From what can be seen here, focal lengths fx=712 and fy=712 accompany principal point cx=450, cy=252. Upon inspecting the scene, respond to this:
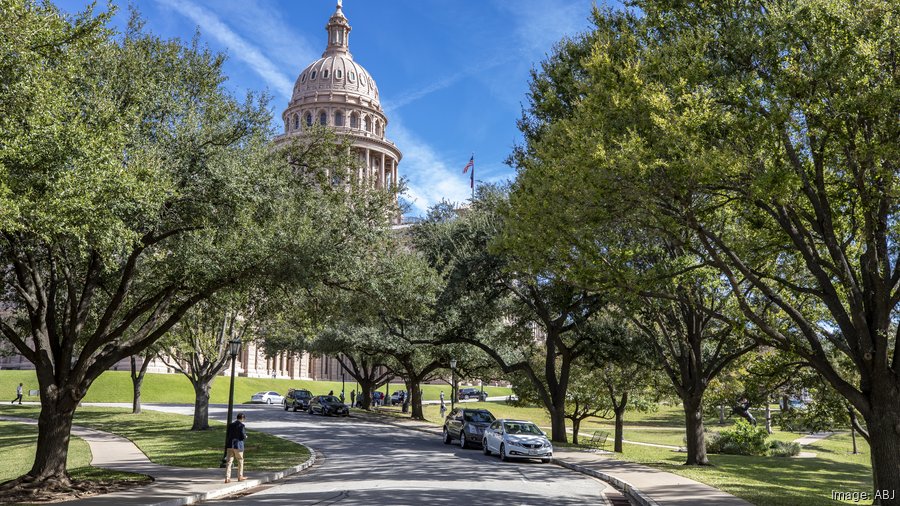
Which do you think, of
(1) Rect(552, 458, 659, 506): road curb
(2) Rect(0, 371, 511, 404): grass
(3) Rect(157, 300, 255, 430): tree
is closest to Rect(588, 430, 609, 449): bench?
(1) Rect(552, 458, 659, 506): road curb

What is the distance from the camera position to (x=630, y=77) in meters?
13.3

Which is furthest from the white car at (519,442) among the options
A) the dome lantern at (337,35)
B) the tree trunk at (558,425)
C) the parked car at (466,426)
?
the dome lantern at (337,35)

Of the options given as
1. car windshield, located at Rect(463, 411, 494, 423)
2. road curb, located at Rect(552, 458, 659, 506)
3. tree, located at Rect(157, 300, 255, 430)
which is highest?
tree, located at Rect(157, 300, 255, 430)

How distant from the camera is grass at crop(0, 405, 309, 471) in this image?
2169cm

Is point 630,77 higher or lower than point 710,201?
higher

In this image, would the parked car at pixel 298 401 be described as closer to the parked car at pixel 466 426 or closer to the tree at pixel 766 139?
the parked car at pixel 466 426

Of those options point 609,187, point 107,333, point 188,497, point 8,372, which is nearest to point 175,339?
point 107,333

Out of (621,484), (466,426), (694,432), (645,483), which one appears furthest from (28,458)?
(694,432)

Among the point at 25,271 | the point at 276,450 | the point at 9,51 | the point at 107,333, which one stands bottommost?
the point at 276,450

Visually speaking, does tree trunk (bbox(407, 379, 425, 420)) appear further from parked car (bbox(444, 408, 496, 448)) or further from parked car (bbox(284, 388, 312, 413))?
parked car (bbox(444, 408, 496, 448))

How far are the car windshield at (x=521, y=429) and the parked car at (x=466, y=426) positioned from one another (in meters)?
3.41

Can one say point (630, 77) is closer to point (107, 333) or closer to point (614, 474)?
point (614, 474)

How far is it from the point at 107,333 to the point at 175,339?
1924 cm

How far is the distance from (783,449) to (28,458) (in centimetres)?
3507
